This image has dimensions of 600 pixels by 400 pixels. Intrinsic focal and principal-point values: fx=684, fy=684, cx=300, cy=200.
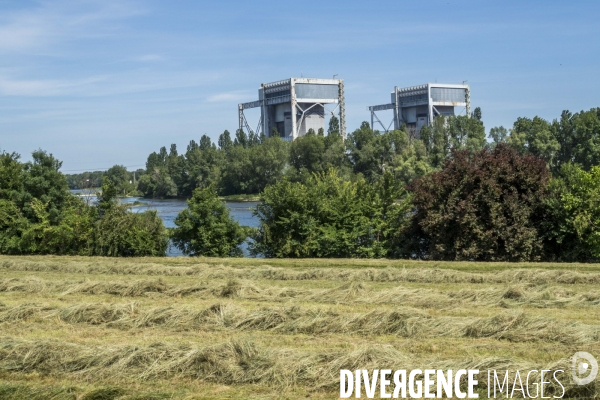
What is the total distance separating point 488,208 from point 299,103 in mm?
130546

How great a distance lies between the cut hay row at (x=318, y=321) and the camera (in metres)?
11.4

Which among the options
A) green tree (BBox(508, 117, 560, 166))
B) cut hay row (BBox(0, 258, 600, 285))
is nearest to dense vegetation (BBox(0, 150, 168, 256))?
cut hay row (BBox(0, 258, 600, 285))

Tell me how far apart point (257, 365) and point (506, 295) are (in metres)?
7.48

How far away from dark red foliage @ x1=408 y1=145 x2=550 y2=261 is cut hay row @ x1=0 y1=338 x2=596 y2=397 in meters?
15.5

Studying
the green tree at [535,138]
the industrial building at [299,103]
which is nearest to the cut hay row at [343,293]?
the green tree at [535,138]

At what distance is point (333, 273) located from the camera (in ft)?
67.1

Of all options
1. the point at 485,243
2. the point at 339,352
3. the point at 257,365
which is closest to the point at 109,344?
the point at 257,365

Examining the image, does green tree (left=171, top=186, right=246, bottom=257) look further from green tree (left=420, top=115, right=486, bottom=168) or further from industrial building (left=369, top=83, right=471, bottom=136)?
industrial building (left=369, top=83, right=471, bottom=136)

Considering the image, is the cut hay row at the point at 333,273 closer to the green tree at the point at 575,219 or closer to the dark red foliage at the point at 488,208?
the dark red foliage at the point at 488,208

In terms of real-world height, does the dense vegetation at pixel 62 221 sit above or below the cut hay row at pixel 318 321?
above

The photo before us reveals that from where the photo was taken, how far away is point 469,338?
11352mm

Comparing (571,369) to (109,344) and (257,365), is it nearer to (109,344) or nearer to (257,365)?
(257,365)

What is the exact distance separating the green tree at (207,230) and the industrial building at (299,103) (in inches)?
4783

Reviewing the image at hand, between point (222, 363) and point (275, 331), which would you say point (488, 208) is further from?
point (222, 363)
